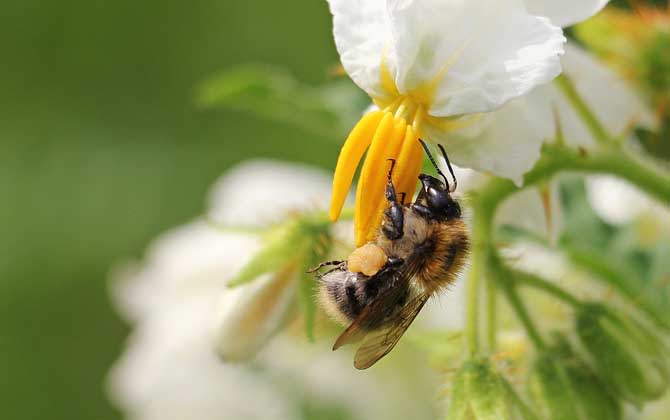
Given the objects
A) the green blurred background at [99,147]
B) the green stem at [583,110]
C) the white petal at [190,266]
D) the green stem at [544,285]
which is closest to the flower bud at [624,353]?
the green stem at [544,285]

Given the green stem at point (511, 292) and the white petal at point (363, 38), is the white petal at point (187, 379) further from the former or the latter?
the white petal at point (363, 38)

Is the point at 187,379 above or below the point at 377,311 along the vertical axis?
below

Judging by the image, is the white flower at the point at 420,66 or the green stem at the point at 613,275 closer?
the white flower at the point at 420,66

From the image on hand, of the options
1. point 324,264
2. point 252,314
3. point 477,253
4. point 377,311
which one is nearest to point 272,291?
point 252,314

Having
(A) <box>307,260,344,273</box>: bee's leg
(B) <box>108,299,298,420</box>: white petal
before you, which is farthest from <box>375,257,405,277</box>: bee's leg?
(B) <box>108,299,298,420</box>: white petal

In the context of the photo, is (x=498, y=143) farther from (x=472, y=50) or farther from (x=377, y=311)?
(x=377, y=311)
